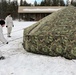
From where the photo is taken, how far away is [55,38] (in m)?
8.71

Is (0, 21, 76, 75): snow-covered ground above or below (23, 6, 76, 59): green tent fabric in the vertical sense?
below

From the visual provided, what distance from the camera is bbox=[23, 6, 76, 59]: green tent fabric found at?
851 centimetres

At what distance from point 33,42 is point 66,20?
1.53 metres

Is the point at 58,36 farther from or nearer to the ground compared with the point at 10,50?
farther from the ground

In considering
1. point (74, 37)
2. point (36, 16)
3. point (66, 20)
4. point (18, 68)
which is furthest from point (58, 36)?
point (36, 16)

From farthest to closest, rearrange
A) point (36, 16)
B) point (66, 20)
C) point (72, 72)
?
point (36, 16) < point (66, 20) < point (72, 72)

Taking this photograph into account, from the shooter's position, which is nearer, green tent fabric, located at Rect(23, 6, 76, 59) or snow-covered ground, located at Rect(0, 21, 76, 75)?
snow-covered ground, located at Rect(0, 21, 76, 75)

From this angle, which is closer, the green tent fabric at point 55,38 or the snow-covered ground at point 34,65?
the snow-covered ground at point 34,65

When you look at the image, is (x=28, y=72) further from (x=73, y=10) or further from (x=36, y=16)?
(x=36, y=16)

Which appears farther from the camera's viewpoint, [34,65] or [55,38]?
[55,38]

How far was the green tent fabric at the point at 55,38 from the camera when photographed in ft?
27.9

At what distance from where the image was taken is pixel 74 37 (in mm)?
8539

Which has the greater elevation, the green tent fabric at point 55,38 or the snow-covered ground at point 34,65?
the green tent fabric at point 55,38

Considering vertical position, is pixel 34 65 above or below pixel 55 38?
below
